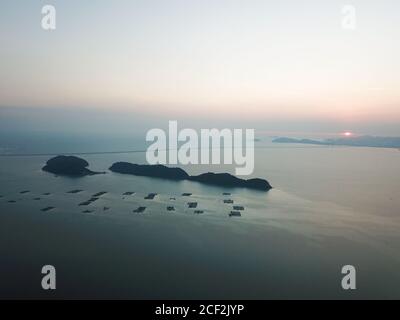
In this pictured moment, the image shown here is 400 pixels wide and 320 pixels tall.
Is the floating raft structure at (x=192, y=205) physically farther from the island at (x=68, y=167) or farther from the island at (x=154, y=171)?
the island at (x=68, y=167)

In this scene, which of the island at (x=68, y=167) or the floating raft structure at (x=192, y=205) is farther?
the island at (x=68, y=167)

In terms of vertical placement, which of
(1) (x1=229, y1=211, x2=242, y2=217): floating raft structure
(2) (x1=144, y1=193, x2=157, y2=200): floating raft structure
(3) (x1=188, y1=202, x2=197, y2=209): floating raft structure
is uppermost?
(2) (x1=144, y1=193, x2=157, y2=200): floating raft structure

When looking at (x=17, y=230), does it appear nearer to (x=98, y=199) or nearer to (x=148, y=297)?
(x=98, y=199)

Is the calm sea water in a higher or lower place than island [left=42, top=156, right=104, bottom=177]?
lower

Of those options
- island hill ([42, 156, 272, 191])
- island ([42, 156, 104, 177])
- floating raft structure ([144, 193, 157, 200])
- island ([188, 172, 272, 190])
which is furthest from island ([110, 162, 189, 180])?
floating raft structure ([144, 193, 157, 200])

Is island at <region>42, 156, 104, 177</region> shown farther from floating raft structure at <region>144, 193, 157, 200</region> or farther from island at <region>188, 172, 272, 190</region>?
island at <region>188, 172, 272, 190</region>

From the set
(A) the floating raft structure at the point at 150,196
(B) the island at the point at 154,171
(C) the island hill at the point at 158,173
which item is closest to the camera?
(A) the floating raft structure at the point at 150,196

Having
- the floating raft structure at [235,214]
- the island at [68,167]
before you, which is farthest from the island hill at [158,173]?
the floating raft structure at [235,214]

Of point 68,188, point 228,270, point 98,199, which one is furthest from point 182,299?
point 68,188
